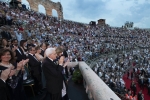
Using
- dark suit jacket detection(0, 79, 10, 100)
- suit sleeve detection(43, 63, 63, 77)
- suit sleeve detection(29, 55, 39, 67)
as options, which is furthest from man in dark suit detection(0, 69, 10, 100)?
suit sleeve detection(29, 55, 39, 67)

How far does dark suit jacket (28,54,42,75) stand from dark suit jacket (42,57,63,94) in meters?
1.52

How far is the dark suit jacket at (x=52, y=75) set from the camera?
111 inches

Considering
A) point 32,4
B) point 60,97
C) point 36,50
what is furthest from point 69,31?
point 60,97

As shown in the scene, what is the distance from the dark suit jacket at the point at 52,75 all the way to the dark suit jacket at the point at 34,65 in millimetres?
1521

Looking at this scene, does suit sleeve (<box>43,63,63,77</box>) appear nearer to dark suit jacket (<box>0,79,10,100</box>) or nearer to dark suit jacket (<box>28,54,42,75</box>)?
dark suit jacket (<box>0,79,10,100</box>)

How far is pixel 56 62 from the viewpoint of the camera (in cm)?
313

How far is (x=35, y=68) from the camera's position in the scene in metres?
4.43

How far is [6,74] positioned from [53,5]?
36660mm

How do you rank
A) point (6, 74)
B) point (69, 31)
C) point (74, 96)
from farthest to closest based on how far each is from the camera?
point (69, 31) → point (74, 96) → point (6, 74)

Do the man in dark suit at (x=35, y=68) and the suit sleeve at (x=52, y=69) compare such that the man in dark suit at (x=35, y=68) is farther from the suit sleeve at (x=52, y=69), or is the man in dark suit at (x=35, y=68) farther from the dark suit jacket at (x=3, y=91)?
the dark suit jacket at (x=3, y=91)

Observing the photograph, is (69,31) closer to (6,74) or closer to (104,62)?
(104,62)

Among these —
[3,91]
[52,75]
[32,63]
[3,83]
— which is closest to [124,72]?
[32,63]

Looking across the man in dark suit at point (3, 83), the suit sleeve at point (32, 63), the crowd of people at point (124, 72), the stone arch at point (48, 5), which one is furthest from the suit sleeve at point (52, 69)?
the stone arch at point (48, 5)

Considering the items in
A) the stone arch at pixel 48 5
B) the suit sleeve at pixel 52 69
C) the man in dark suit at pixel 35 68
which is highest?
the stone arch at pixel 48 5
